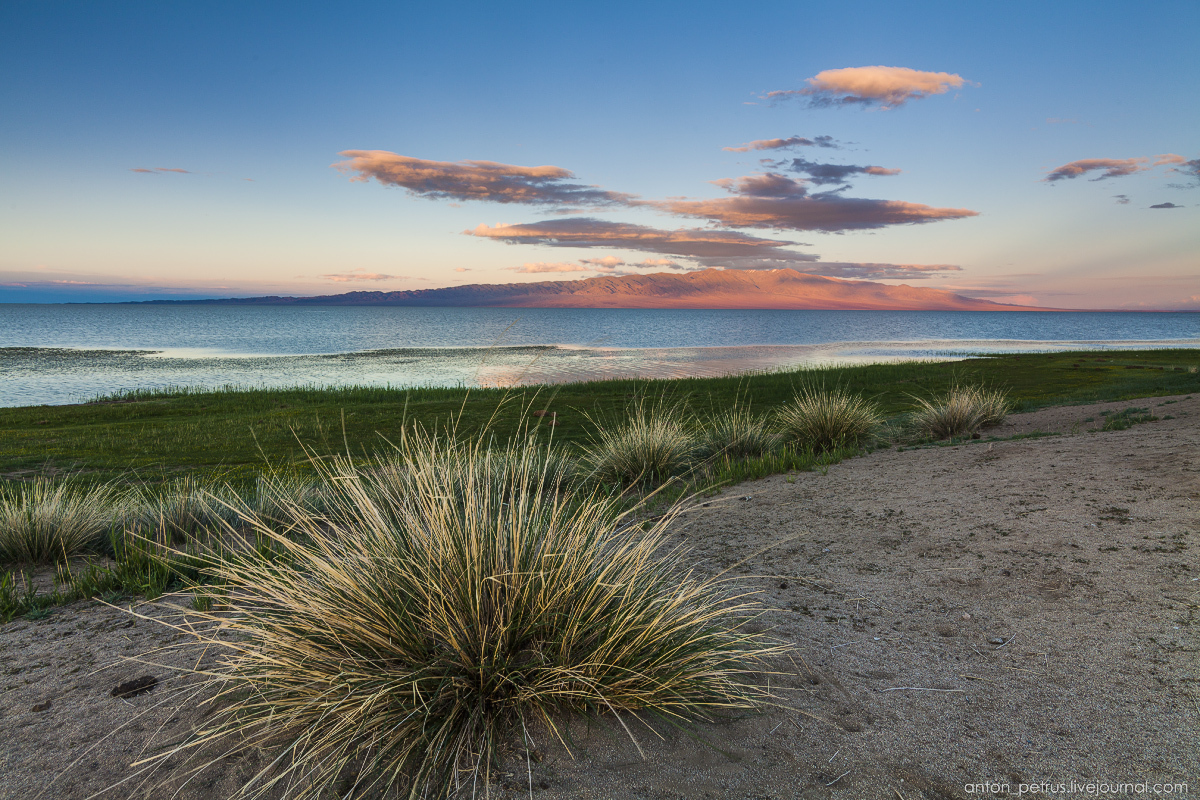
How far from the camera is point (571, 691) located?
97.7 inches

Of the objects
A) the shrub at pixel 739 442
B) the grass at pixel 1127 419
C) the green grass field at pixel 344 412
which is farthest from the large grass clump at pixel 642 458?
the grass at pixel 1127 419

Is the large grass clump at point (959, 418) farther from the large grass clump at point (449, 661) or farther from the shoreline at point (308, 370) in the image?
the shoreline at point (308, 370)

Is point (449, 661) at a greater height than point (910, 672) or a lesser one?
greater

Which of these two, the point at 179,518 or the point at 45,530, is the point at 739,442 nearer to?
the point at 179,518

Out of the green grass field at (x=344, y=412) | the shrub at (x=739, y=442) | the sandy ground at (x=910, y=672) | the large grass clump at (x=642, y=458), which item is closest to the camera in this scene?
the sandy ground at (x=910, y=672)

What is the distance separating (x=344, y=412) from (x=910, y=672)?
58.5 feet

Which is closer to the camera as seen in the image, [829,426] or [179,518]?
[179,518]

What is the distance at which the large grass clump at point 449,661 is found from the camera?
94.0 inches

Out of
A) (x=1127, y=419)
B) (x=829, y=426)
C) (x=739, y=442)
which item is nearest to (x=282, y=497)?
(x=739, y=442)

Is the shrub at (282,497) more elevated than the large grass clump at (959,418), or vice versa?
the large grass clump at (959,418)

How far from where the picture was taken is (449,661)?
2.61 meters

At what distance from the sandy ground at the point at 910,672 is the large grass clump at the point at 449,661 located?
185 mm

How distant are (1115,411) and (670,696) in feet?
36.1

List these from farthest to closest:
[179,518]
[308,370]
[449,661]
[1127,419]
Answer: [308,370], [1127,419], [179,518], [449,661]
